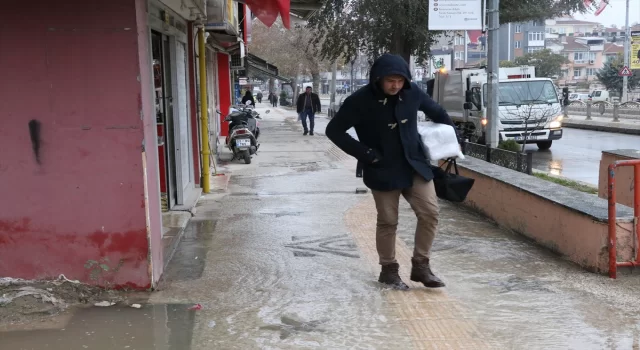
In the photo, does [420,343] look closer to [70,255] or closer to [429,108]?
[429,108]

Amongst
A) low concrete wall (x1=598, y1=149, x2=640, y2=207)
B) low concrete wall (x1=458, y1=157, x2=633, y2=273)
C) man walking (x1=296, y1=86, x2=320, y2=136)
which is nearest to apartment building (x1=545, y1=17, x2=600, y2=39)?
man walking (x1=296, y1=86, x2=320, y2=136)

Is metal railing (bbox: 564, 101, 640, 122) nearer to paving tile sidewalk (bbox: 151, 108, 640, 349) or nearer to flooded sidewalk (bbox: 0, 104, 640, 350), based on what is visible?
paving tile sidewalk (bbox: 151, 108, 640, 349)

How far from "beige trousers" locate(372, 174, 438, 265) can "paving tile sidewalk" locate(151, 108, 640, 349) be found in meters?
0.31

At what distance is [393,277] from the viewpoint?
5.34 m

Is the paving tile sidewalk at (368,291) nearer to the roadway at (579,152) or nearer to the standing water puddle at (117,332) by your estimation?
the standing water puddle at (117,332)

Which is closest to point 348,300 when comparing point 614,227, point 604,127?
point 614,227

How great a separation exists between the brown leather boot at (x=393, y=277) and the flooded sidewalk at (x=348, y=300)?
0.09m

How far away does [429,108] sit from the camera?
5199 mm

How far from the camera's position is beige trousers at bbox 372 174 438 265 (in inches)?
201

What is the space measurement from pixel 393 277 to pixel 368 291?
23 cm

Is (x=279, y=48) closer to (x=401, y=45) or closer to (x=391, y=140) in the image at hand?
(x=401, y=45)

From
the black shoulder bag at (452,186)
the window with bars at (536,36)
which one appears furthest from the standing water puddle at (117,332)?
the window with bars at (536,36)

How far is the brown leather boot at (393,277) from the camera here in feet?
17.4

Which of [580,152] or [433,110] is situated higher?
[433,110]
